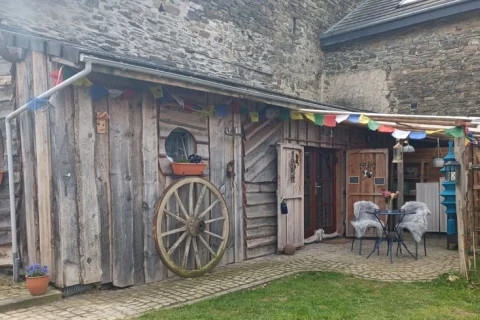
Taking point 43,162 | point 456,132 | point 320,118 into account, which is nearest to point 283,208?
point 320,118

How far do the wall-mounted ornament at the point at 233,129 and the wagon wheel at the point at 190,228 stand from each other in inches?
37.9

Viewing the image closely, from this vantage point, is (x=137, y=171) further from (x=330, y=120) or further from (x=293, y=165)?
(x=293, y=165)

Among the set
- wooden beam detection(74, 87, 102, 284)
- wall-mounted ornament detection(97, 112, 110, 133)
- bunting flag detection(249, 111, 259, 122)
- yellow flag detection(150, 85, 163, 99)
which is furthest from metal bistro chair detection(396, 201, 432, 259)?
wall-mounted ornament detection(97, 112, 110, 133)

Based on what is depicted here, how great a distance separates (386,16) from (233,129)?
6515 mm

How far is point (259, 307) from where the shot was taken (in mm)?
4277

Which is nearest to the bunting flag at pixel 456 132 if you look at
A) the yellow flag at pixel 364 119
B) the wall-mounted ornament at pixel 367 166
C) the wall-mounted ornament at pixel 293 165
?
the yellow flag at pixel 364 119

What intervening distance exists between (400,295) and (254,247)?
8.58ft

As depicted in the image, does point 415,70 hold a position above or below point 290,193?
above

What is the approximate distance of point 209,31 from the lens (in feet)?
30.5

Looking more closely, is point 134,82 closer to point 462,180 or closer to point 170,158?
point 170,158

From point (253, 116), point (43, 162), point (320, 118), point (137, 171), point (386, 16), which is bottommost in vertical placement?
point (137, 171)

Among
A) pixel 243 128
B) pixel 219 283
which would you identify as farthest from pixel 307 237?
pixel 219 283

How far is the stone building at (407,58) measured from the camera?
9.35 metres

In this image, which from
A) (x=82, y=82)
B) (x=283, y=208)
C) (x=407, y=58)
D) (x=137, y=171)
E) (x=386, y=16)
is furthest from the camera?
(x=386, y=16)
